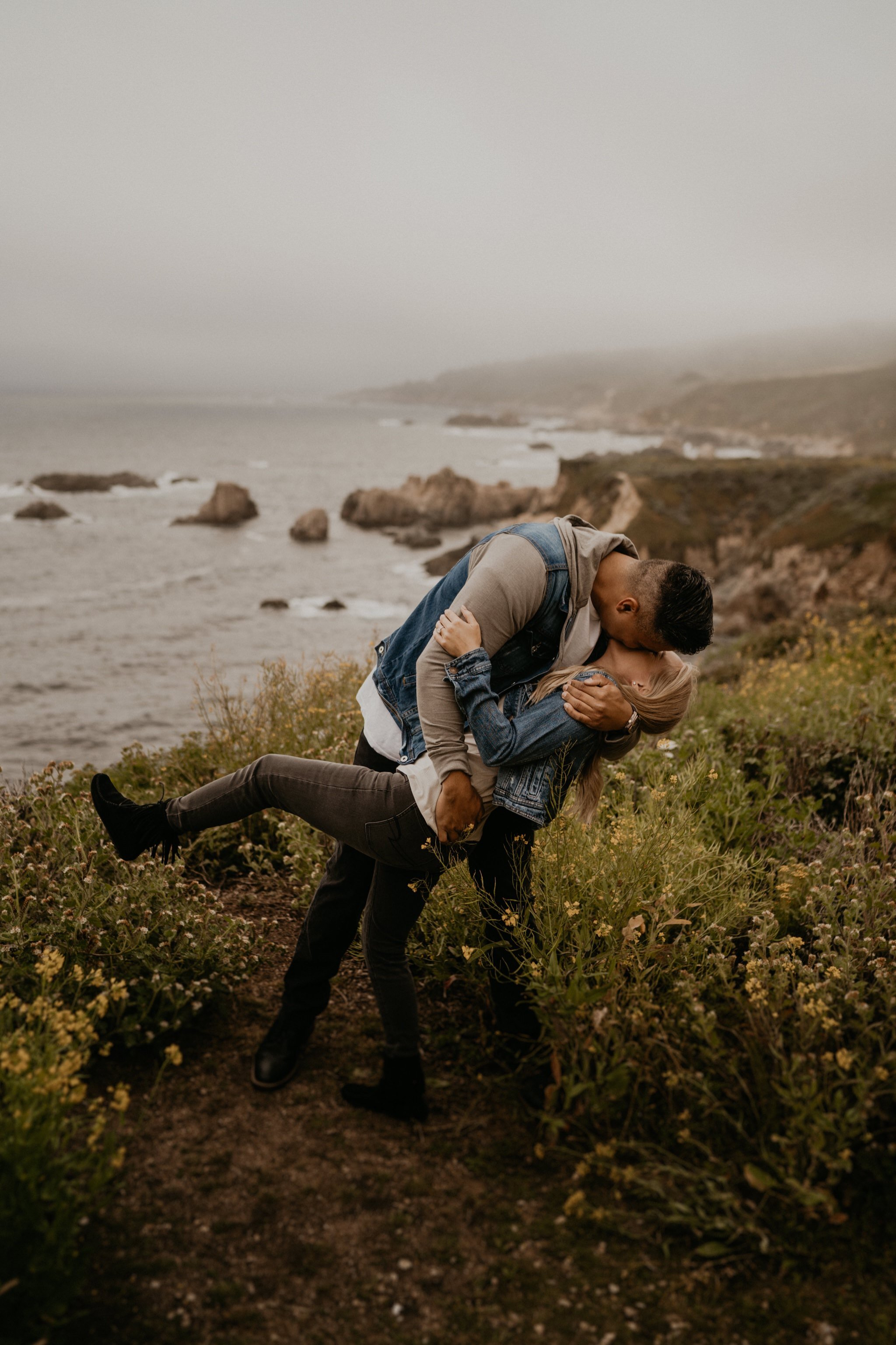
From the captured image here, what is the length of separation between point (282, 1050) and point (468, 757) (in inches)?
60.4

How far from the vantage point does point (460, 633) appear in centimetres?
271

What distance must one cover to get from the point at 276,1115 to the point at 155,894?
1199 mm

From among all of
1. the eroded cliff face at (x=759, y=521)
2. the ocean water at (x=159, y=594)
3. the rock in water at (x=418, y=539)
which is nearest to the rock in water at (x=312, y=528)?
the ocean water at (x=159, y=594)

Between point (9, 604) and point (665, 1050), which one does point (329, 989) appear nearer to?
point (665, 1050)

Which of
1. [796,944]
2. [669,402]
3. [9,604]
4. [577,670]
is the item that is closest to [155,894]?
[577,670]

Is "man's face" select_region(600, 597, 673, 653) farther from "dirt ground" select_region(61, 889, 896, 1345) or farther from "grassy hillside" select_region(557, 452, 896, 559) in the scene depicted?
"grassy hillside" select_region(557, 452, 896, 559)

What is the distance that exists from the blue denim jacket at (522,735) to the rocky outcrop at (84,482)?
2517 inches

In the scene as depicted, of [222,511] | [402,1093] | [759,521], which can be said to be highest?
[222,511]

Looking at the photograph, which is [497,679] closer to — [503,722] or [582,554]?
[503,722]

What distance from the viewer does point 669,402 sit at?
19025cm

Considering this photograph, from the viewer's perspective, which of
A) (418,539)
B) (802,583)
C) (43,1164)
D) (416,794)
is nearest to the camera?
(43,1164)

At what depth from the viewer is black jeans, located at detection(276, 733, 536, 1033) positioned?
3104 millimetres

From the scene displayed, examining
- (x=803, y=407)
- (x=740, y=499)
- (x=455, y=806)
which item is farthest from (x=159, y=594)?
(x=803, y=407)

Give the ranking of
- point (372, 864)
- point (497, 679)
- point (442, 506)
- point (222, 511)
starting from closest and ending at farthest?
point (497, 679) < point (372, 864) < point (222, 511) < point (442, 506)
